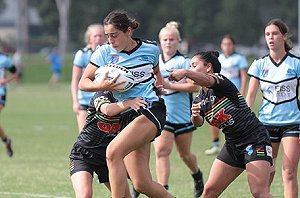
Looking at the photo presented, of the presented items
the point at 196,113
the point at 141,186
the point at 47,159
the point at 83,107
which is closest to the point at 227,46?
the point at 47,159

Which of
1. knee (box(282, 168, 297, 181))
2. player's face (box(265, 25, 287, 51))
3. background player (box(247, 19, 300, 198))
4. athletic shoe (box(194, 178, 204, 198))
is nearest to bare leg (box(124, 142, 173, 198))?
knee (box(282, 168, 297, 181))

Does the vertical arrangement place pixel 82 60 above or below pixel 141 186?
above

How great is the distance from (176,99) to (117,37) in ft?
11.3

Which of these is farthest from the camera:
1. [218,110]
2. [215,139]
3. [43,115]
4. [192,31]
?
[192,31]

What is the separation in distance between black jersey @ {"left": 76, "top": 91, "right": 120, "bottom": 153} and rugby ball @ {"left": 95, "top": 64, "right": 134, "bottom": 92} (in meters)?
0.30

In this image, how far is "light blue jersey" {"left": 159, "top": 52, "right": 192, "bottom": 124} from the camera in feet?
37.9

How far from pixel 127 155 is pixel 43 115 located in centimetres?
1807

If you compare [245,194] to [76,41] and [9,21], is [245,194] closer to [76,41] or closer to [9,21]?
[76,41]

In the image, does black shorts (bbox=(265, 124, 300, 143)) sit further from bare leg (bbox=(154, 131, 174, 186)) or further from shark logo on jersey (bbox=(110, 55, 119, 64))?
shark logo on jersey (bbox=(110, 55, 119, 64))

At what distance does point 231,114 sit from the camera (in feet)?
28.0

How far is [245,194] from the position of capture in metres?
11.4

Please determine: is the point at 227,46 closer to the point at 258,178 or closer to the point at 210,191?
the point at 210,191

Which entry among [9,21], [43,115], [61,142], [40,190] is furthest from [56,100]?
[9,21]

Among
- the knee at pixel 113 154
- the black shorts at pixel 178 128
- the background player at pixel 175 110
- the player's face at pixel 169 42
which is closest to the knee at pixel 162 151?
the background player at pixel 175 110
